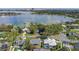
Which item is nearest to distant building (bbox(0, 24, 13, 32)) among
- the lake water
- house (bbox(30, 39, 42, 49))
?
the lake water

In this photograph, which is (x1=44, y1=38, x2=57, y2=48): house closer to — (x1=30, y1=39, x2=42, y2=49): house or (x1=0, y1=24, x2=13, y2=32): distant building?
(x1=30, y1=39, x2=42, y2=49): house

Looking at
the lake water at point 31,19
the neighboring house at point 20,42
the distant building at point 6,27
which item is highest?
the lake water at point 31,19

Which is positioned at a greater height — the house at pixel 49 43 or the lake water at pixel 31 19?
the lake water at pixel 31 19

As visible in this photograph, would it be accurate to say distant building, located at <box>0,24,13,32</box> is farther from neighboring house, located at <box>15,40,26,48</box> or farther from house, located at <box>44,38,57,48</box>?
house, located at <box>44,38,57,48</box>

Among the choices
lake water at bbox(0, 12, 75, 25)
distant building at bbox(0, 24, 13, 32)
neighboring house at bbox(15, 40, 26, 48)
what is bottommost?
neighboring house at bbox(15, 40, 26, 48)

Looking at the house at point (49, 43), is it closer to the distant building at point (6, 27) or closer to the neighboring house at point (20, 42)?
the neighboring house at point (20, 42)

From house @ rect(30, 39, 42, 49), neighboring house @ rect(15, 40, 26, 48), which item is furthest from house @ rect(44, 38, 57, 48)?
neighboring house @ rect(15, 40, 26, 48)

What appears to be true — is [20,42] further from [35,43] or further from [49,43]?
[49,43]

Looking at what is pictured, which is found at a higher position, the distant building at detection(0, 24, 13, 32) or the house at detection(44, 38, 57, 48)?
the distant building at detection(0, 24, 13, 32)

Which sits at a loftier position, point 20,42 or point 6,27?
point 6,27

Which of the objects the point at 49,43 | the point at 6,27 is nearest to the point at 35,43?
the point at 49,43

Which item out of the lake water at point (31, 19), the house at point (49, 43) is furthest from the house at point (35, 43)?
the lake water at point (31, 19)
